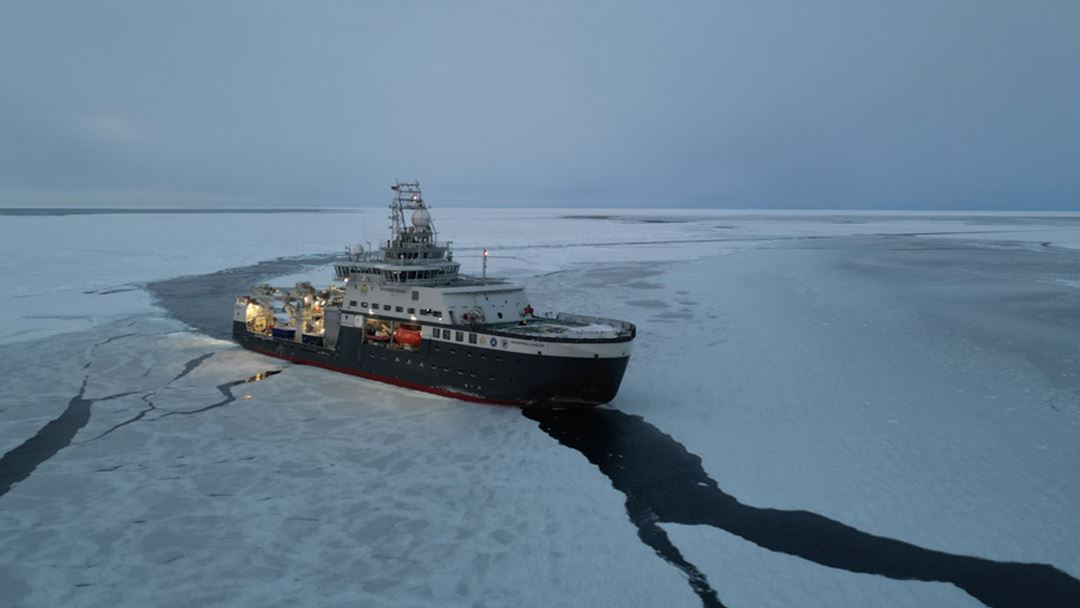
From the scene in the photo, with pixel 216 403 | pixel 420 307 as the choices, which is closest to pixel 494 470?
pixel 420 307

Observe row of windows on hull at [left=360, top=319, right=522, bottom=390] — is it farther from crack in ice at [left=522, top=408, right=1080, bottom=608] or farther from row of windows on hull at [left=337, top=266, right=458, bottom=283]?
crack in ice at [left=522, top=408, right=1080, bottom=608]

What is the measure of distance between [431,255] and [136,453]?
498 inches

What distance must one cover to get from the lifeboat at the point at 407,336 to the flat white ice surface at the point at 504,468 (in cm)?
199

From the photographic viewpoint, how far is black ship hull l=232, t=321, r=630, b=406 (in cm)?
2072

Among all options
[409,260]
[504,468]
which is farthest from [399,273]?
[504,468]

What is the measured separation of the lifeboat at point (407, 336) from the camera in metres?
23.9

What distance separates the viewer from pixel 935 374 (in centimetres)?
2555

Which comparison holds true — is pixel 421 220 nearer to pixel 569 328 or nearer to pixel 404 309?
pixel 404 309

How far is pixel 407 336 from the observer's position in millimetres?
24047

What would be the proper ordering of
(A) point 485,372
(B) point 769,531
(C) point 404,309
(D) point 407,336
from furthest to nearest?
1. (D) point 407,336
2. (C) point 404,309
3. (A) point 485,372
4. (B) point 769,531

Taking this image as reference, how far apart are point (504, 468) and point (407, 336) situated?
8.71 metres

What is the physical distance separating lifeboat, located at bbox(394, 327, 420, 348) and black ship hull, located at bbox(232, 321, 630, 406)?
0.41m

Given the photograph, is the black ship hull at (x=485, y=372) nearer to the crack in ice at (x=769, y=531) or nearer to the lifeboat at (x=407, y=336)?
the lifeboat at (x=407, y=336)

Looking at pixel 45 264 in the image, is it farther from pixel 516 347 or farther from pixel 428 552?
pixel 428 552
